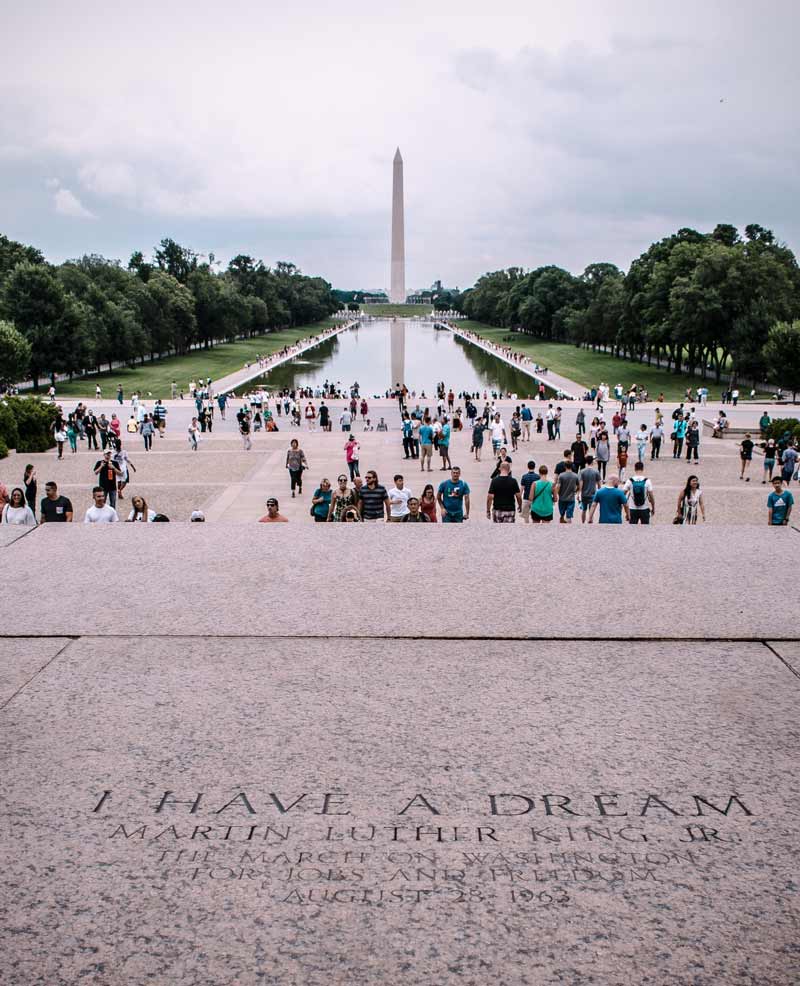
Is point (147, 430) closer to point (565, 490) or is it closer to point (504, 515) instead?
point (565, 490)

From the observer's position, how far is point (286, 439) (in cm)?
3181

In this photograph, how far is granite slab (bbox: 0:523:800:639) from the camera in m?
6.00

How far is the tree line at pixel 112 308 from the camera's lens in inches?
2126

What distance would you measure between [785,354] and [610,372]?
23013 mm

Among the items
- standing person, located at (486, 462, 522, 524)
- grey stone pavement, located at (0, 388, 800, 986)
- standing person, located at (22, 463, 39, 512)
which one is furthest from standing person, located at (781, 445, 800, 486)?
standing person, located at (22, 463, 39, 512)

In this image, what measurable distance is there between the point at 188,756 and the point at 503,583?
126 inches

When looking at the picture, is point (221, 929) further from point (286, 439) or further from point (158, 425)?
point (158, 425)

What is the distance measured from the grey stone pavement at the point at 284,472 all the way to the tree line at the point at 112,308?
2371cm

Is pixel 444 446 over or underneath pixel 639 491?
underneath

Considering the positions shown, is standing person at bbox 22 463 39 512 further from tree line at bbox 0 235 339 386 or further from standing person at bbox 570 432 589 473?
tree line at bbox 0 235 339 386

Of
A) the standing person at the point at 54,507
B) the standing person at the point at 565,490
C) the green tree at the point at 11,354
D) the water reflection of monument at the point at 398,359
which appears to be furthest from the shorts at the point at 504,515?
the water reflection of monument at the point at 398,359

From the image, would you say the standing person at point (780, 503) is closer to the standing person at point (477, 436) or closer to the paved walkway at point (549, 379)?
the standing person at point (477, 436)

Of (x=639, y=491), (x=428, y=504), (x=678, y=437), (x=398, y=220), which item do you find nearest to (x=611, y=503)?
(x=639, y=491)

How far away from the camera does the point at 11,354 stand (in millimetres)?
46312
